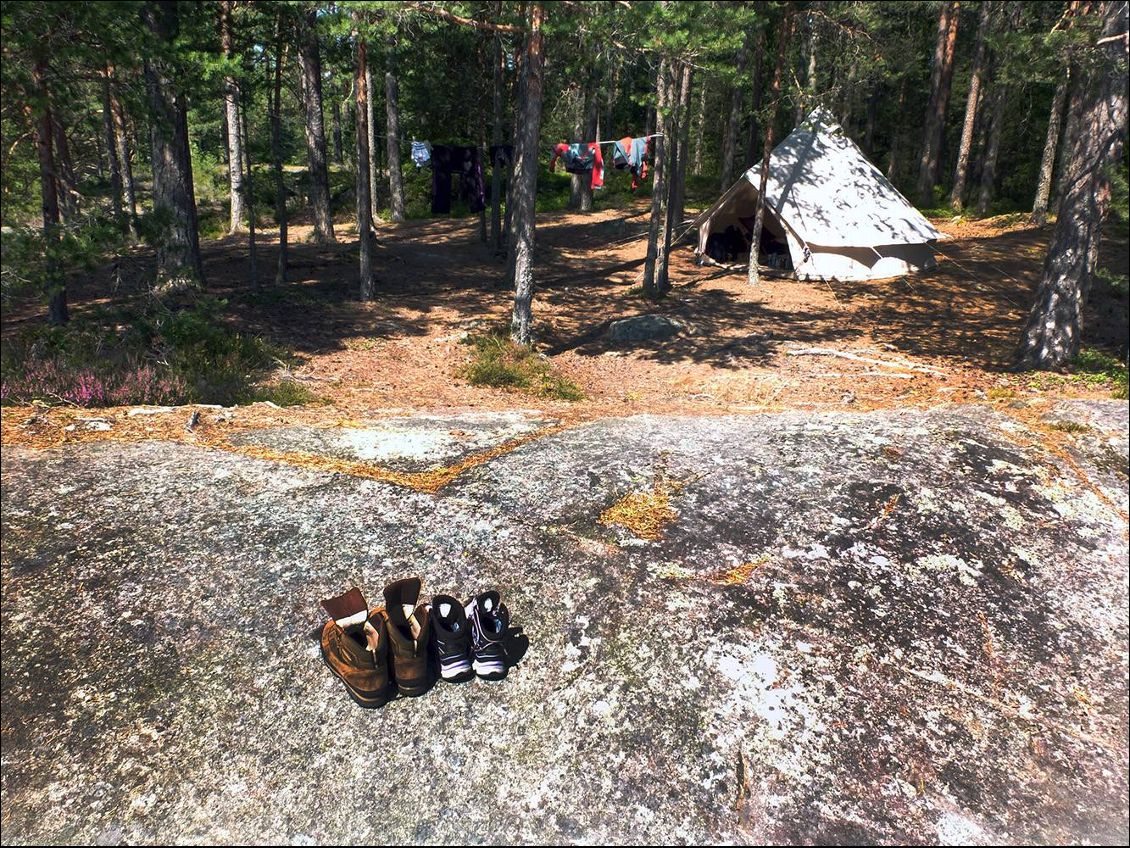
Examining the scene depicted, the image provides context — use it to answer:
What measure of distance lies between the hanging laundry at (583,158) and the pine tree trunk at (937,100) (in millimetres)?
12915

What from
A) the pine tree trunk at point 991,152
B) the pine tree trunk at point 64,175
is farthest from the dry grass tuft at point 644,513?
the pine tree trunk at point 991,152

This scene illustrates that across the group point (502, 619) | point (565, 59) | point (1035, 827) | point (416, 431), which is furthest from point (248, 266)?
point (1035, 827)

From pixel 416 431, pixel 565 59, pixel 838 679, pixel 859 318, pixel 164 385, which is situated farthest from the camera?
pixel 565 59

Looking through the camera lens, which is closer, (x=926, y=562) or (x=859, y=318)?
(x=926, y=562)

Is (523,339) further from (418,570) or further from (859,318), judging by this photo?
(418,570)

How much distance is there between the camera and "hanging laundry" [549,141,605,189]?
1927cm

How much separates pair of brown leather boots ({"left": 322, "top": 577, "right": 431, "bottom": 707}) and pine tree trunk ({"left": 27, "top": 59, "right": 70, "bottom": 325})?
417cm

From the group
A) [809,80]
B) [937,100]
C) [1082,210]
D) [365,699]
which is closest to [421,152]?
[809,80]

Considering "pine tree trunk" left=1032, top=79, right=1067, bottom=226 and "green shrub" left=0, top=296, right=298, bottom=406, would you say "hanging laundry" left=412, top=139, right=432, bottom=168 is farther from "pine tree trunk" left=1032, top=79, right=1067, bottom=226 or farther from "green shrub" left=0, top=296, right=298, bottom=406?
"pine tree trunk" left=1032, top=79, right=1067, bottom=226

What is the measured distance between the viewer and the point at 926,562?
412 centimetres

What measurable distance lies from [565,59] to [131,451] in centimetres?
1520

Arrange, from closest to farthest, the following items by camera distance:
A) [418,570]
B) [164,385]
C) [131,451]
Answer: [418,570]
[131,451]
[164,385]

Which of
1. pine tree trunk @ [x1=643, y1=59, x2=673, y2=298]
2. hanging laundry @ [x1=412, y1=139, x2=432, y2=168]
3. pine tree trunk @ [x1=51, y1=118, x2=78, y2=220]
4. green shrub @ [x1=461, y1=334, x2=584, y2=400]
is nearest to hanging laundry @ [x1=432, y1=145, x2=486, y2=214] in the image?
hanging laundry @ [x1=412, y1=139, x2=432, y2=168]

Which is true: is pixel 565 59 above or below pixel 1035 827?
above
